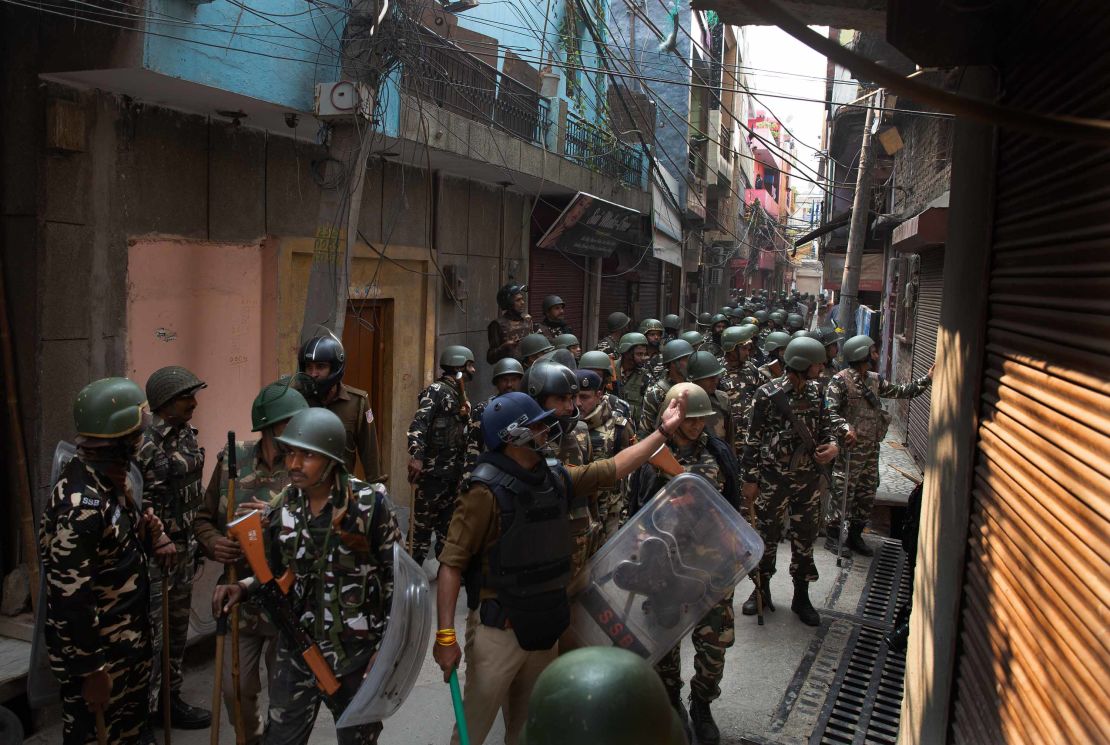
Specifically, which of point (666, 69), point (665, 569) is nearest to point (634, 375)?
point (665, 569)

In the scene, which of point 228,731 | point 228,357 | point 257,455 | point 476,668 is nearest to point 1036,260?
point 476,668

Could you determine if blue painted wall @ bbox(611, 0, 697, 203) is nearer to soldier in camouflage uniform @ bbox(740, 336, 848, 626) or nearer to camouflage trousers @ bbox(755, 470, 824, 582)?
soldier in camouflage uniform @ bbox(740, 336, 848, 626)

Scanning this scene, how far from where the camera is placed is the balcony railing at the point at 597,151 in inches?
522

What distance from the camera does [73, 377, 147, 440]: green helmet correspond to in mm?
3600

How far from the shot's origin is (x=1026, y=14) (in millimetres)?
3230

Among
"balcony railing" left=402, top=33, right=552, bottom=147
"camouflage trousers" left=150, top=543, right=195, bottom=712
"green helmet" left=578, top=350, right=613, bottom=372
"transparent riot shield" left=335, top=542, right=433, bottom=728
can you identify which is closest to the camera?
"transparent riot shield" left=335, top=542, right=433, bottom=728

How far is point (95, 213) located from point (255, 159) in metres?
1.62

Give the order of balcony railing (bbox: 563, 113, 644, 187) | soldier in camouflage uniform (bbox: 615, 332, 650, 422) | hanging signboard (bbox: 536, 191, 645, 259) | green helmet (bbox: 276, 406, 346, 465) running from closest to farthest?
green helmet (bbox: 276, 406, 346, 465)
soldier in camouflage uniform (bbox: 615, 332, 650, 422)
hanging signboard (bbox: 536, 191, 645, 259)
balcony railing (bbox: 563, 113, 644, 187)

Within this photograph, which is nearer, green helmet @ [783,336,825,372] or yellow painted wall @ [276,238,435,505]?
green helmet @ [783,336,825,372]

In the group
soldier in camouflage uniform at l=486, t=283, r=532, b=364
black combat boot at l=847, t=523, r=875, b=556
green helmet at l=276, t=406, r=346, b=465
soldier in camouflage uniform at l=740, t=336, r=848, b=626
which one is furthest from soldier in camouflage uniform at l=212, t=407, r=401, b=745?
soldier in camouflage uniform at l=486, t=283, r=532, b=364

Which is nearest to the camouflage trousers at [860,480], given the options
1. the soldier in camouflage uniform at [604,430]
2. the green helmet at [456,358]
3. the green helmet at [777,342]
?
the green helmet at [777,342]

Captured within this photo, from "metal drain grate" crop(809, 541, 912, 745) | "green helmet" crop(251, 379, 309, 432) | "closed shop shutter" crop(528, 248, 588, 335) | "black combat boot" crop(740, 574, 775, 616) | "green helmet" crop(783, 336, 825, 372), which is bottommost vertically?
"metal drain grate" crop(809, 541, 912, 745)

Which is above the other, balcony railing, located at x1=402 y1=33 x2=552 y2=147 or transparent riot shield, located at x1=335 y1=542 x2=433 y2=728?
balcony railing, located at x1=402 y1=33 x2=552 y2=147

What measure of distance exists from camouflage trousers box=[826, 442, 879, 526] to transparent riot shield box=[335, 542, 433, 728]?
545 centimetres
